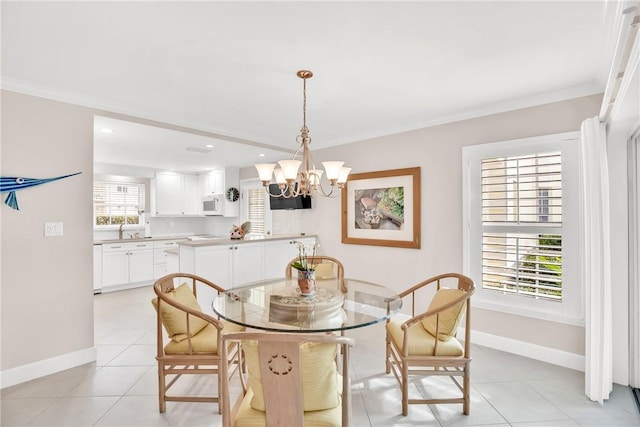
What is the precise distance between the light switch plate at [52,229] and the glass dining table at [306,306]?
1.58 m

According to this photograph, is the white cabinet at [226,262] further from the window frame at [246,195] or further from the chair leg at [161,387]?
the window frame at [246,195]

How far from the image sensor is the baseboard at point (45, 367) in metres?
2.44

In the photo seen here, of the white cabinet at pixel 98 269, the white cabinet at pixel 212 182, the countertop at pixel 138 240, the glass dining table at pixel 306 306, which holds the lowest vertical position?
the white cabinet at pixel 98 269

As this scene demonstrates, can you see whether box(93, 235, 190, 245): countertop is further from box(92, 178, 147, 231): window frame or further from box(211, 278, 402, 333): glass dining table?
box(211, 278, 402, 333): glass dining table

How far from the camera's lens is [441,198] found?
11.4ft

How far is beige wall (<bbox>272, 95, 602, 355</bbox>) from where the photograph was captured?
2791 millimetres

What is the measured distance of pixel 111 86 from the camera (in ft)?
8.48

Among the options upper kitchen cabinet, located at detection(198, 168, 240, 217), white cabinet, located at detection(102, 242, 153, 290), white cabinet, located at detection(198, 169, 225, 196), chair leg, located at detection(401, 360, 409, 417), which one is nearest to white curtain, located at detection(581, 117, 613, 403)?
chair leg, located at detection(401, 360, 409, 417)

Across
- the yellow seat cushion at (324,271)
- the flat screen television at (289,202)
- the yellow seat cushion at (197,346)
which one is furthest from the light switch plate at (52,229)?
the flat screen television at (289,202)

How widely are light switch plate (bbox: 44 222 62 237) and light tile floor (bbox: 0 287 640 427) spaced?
119 cm

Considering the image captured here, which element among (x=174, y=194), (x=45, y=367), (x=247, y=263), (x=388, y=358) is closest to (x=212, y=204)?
(x=174, y=194)

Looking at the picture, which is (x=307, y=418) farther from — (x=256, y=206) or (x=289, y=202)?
(x=256, y=206)

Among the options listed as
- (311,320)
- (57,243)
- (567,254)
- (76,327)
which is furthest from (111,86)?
(567,254)

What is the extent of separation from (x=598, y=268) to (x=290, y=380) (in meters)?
2.37
